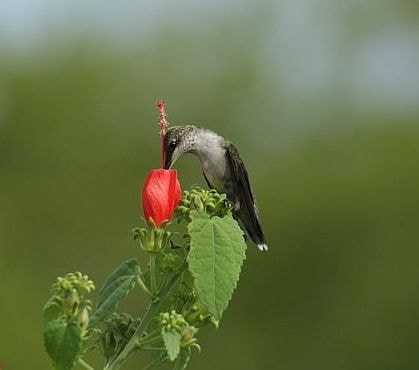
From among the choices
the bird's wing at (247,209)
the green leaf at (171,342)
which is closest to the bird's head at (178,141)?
the bird's wing at (247,209)

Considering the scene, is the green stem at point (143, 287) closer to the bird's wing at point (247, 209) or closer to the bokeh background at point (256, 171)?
the bird's wing at point (247, 209)

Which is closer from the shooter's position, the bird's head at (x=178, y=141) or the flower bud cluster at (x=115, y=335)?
the flower bud cluster at (x=115, y=335)

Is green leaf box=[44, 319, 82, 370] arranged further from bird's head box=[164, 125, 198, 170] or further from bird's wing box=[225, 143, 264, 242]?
bird's wing box=[225, 143, 264, 242]

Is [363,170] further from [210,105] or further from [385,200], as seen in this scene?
[210,105]

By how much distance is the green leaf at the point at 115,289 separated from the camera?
1941mm

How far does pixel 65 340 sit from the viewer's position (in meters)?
1.77

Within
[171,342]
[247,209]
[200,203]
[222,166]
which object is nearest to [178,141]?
[247,209]

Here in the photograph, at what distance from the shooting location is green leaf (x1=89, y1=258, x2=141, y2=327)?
194 centimetres

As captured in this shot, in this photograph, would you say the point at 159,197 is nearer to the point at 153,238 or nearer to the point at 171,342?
the point at 153,238

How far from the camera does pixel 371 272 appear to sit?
22203 mm

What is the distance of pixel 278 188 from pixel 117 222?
10.5 ft

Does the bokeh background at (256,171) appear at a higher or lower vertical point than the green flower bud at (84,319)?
lower

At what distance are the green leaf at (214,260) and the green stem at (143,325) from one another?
7 cm

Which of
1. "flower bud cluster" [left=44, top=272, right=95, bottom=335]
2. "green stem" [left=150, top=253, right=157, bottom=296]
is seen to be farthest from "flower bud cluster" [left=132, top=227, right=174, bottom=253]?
"flower bud cluster" [left=44, top=272, right=95, bottom=335]
